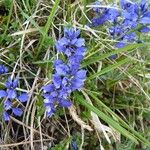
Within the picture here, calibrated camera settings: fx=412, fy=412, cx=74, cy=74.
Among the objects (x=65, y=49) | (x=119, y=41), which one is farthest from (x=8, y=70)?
(x=119, y=41)

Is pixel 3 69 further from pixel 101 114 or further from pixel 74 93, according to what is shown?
pixel 101 114

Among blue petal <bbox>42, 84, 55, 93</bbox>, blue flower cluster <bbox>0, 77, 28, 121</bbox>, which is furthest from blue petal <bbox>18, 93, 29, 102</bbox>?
blue petal <bbox>42, 84, 55, 93</bbox>

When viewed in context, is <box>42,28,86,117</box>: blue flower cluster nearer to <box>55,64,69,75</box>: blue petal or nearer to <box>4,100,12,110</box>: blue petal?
<box>55,64,69,75</box>: blue petal

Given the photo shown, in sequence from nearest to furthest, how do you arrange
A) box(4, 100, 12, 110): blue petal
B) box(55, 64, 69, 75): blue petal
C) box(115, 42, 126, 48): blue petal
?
1. box(55, 64, 69, 75): blue petal
2. box(4, 100, 12, 110): blue petal
3. box(115, 42, 126, 48): blue petal

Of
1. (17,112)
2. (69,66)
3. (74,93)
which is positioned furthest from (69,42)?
(17,112)

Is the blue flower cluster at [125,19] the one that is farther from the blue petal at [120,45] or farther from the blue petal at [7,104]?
the blue petal at [7,104]

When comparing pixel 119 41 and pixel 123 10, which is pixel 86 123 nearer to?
pixel 119 41

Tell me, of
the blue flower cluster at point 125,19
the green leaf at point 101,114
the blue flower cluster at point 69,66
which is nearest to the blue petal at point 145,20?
the blue flower cluster at point 125,19
